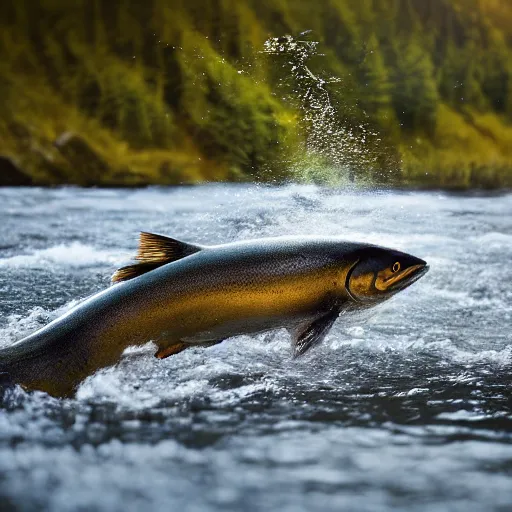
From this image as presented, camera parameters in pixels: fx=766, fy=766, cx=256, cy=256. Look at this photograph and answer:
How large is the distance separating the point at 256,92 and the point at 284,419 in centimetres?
180

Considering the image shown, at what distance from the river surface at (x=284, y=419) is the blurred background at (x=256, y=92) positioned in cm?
84

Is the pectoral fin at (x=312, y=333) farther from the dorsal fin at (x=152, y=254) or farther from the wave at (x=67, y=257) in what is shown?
the wave at (x=67, y=257)

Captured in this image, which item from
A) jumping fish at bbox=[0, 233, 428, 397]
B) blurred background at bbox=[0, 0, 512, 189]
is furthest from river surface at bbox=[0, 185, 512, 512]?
blurred background at bbox=[0, 0, 512, 189]

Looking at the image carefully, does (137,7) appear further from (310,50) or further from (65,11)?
(310,50)

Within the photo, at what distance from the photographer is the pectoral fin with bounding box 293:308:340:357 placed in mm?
1085

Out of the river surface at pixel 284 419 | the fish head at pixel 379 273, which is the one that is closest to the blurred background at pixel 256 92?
the river surface at pixel 284 419

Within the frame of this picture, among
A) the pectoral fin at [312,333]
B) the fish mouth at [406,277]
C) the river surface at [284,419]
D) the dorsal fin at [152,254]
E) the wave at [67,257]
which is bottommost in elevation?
the river surface at [284,419]

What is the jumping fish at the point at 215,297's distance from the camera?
41.1 inches

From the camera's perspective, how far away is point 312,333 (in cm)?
109

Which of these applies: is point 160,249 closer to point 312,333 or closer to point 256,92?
point 312,333

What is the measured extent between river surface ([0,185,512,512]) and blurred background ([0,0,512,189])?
84 cm

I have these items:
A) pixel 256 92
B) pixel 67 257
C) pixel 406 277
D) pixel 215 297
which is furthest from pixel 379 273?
pixel 256 92

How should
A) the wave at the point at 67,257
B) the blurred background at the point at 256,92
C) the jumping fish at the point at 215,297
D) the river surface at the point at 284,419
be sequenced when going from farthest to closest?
the blurred background at the point at 256,92 → the wave at the point at 67,257 → the jumping fish at the point at 215,297 → the river surface at the point at 284,419

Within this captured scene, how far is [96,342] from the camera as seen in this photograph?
105 cm
